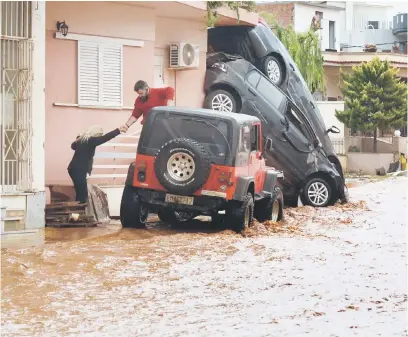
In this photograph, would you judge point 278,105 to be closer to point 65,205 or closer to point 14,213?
point 65,205

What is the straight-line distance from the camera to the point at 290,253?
14562 mm

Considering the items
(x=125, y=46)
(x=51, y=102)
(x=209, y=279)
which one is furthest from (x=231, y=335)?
(x=125, y=46)

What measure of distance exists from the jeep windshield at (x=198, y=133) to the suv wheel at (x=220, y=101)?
6524 mm

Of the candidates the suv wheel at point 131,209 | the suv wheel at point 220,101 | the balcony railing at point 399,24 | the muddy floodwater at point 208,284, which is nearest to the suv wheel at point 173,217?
the muddy floodwater at point 208,284

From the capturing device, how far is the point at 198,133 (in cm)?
1619

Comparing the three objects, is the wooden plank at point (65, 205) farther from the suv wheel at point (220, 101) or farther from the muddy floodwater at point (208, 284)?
the suv wheel at point (220, 101)

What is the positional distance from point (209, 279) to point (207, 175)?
3.92m

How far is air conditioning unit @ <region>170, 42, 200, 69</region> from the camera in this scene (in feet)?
74.2

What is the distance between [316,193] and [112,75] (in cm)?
569

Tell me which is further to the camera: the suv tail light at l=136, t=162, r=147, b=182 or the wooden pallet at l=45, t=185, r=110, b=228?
the wooden pallet at l=45, t=185, r=110, b=228

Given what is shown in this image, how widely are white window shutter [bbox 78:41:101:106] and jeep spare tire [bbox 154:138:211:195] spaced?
4468mm

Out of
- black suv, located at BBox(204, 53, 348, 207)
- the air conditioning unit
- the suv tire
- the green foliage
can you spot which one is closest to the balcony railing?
the suv tire

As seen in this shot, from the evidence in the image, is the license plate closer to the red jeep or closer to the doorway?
the red jeep

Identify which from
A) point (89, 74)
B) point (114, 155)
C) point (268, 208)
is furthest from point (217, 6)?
point (268, 208)
